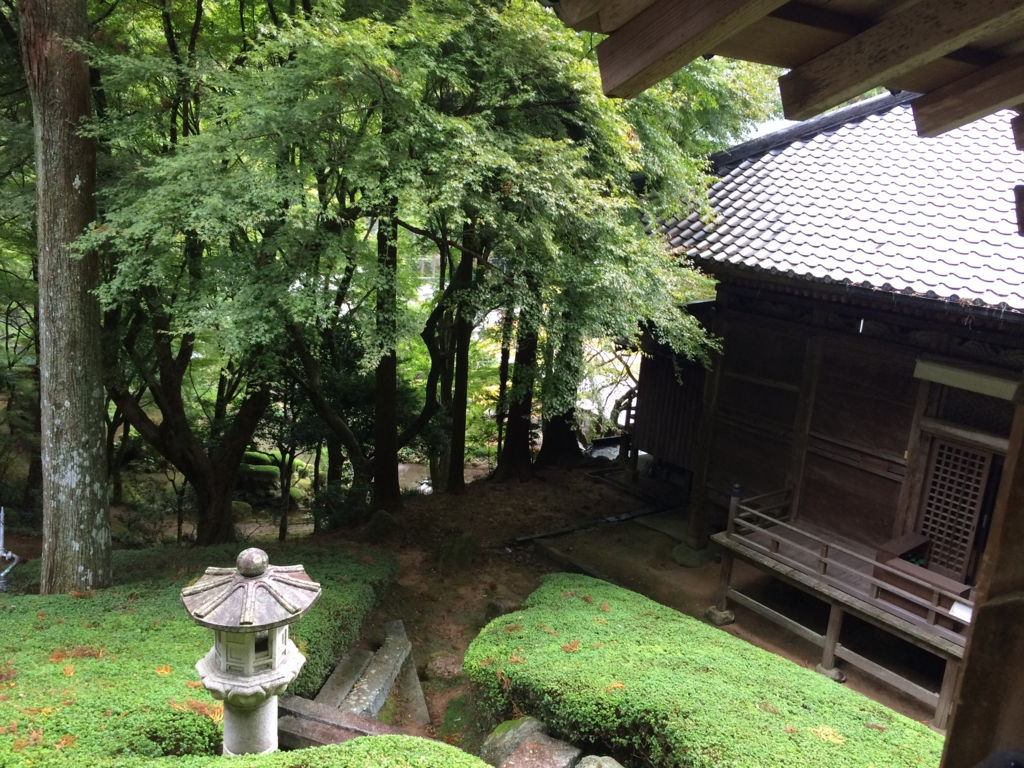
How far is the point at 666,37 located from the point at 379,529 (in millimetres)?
10574

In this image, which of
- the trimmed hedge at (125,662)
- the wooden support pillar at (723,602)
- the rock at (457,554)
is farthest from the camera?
the rock at (457,554)

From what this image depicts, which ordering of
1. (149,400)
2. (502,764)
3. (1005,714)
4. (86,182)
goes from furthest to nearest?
1. (149,400)
2. (86,182)
3. (502,764)
4. (1005,714)

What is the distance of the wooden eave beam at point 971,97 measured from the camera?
5.41 feet

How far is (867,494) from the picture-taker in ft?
30.1

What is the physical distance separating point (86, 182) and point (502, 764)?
743cm

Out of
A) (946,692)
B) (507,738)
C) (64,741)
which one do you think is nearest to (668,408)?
(946,692)

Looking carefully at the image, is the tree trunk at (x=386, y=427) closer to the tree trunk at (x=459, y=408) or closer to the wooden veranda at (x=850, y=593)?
the tree trunk at (x=459, y=408)

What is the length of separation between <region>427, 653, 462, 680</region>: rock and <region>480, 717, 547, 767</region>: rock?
202 cm

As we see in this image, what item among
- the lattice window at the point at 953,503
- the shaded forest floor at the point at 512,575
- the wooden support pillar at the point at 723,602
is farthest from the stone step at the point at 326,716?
the lattice window at the point at 953,503

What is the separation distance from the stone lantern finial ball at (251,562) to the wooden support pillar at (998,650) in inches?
170

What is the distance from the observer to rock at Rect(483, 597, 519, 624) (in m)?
9.41

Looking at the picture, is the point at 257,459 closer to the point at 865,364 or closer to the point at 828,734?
the point at 865,364

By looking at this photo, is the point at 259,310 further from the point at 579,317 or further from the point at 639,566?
the point at 639,566

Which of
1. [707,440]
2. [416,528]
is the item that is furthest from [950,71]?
[416,528]
